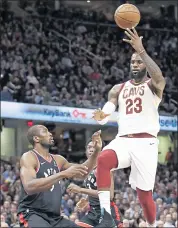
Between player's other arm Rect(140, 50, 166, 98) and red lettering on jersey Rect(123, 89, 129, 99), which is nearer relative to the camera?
player's other arm Rect(140, 50, 166, 98)

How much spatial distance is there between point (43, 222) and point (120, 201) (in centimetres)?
1106

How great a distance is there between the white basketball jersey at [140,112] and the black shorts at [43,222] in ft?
4.41

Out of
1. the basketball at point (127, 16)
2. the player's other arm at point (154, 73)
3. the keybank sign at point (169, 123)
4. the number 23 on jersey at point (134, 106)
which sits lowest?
the number 23 on jersey at point (134, 106)

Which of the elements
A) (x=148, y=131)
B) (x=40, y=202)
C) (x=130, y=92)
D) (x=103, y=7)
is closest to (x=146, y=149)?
(x=148, y=131)

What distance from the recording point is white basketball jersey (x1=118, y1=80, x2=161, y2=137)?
8312mm

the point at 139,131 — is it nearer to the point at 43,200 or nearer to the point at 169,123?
the point at 43,200

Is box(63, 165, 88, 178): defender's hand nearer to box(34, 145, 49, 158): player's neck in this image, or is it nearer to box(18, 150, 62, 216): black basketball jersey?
box(18, 150, 62, 216): black basketball jersey

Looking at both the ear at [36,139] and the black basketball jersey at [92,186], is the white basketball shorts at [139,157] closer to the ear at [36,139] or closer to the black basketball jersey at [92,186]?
the ear at [36,139]

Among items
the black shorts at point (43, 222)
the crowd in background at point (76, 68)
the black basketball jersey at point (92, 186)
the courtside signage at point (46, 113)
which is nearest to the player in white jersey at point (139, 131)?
the black shorts at point (43, 222)

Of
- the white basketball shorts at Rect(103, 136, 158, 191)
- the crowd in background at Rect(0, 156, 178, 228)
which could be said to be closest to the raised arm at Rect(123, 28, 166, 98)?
the white basketball shorts at Rect(103, 136, 158, 191)

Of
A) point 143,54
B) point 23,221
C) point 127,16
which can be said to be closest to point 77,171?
point 23,221

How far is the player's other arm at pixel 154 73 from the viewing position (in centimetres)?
795

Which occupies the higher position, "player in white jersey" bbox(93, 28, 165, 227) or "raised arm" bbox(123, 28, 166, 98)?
"raised arm" bbox(123, 28, 166, 98)

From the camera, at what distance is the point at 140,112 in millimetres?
8305
